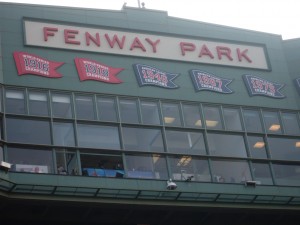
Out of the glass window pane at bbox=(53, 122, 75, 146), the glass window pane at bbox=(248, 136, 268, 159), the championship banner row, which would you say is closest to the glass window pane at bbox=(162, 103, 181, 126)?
the championship banner row

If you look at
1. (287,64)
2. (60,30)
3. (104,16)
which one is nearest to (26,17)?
(60,30)

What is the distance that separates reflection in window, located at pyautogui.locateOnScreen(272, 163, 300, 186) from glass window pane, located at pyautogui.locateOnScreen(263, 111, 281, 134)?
5.87 ft

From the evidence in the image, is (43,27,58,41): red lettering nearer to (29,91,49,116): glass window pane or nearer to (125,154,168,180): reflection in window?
(29,91,49,116): glass window pane

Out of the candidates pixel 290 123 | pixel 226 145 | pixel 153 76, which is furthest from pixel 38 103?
pixel 290 123

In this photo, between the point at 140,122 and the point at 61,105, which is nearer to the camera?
the point at 61,105

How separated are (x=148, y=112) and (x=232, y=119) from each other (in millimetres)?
4080

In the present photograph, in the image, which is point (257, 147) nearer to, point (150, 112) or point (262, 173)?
point (262, 173)

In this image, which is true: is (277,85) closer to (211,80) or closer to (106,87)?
(211,80)

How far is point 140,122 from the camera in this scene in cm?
2561

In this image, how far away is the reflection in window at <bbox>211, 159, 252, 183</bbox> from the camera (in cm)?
2564

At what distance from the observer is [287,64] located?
3069cm

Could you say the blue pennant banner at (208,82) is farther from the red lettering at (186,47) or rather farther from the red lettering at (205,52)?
the red lettering at (186,47)

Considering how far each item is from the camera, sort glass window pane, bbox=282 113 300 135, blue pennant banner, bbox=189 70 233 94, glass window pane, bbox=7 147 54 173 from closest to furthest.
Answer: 1. glass window pane, bbox=7 147 54 173
2. blue pennant banner, bbox=189 70 233 94
3. glass window pane, bbox=282 113 300 135

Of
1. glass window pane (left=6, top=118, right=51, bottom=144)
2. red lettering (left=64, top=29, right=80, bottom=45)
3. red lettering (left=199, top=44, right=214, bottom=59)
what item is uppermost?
red lettering (left=199, top=44, right=214, bottom=59)
